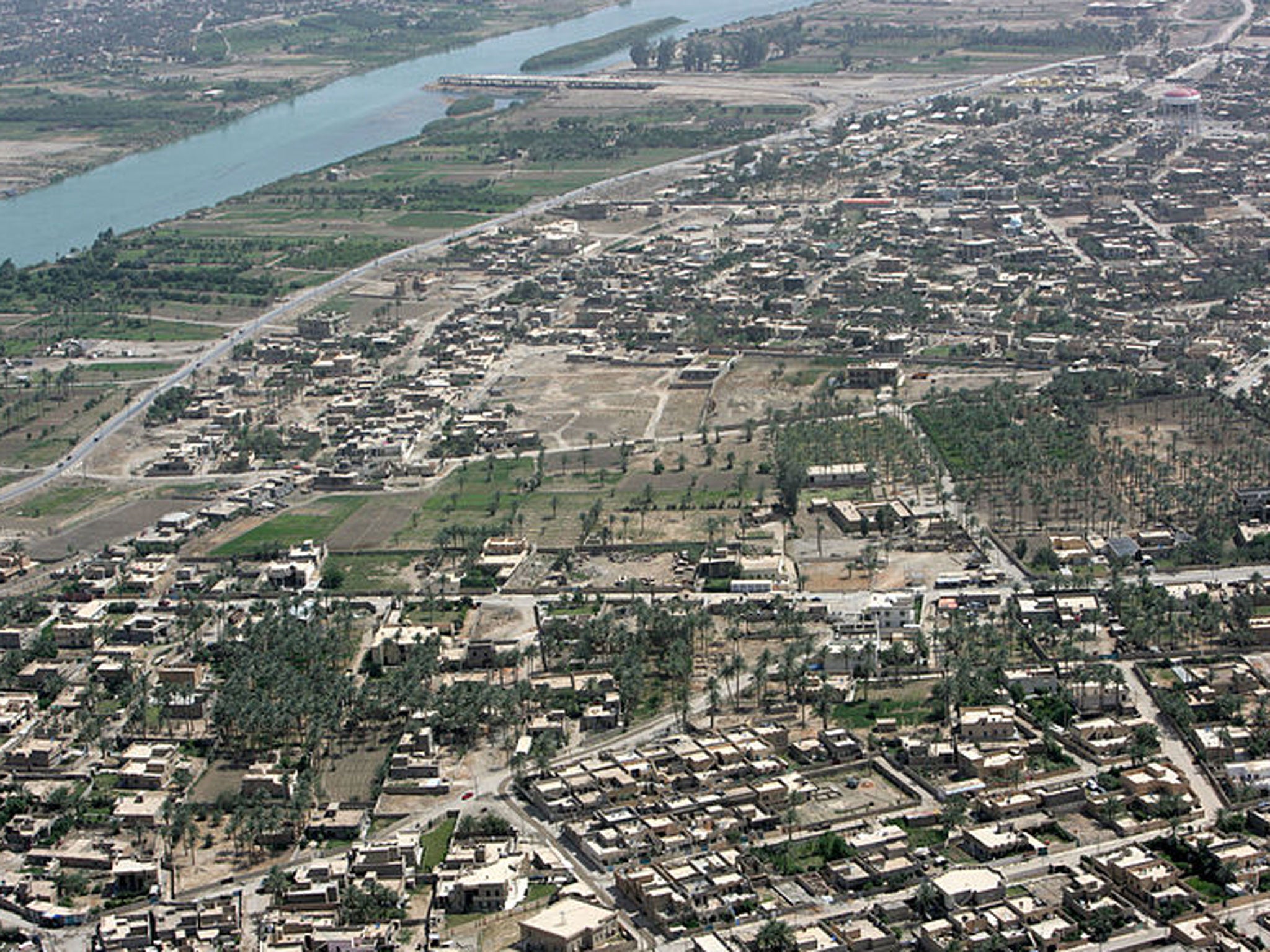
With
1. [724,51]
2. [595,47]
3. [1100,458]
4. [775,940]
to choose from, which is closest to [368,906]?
[775,940]

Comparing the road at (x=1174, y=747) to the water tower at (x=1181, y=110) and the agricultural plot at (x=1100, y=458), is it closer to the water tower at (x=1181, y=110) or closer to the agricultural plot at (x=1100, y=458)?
the agricultural plot at (x=1100, y=458)

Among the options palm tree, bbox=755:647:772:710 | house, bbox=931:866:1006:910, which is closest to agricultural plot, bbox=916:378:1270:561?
palm tree, bbox=755:647:772:710

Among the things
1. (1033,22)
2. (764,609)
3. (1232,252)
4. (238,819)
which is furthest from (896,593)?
(1033,22)

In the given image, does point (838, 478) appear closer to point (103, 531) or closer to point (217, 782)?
point (103, 531)

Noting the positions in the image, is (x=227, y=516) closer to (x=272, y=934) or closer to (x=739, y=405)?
(x=739, y=405)

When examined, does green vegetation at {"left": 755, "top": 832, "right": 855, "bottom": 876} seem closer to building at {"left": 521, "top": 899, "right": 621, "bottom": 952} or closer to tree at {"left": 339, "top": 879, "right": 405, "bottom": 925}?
building at {"left": 521, "top": 899, "right": 621, "bottom": 952}

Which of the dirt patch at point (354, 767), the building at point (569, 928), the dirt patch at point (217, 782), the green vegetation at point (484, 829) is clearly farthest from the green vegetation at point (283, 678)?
the building at point (569, 928)
